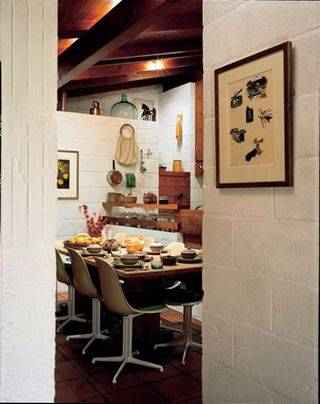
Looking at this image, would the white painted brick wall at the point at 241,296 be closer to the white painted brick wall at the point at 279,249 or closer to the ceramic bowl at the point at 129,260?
the white painted brick wall at the point at 279,249

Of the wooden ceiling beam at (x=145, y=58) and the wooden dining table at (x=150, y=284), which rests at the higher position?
the wooden ceiling beam at (x=145, y=58)

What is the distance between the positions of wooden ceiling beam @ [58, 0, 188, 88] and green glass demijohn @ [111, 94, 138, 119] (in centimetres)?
138

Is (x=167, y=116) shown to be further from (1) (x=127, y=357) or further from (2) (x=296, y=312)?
(2) (x=296, y=312)

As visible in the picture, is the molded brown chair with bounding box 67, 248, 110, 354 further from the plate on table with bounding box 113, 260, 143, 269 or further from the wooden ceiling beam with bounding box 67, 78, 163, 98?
the wooden ceiling beam with bounding box 67, 78, 163, 98

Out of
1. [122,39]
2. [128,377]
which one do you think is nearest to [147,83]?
[122,39]

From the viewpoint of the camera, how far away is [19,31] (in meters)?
1.15

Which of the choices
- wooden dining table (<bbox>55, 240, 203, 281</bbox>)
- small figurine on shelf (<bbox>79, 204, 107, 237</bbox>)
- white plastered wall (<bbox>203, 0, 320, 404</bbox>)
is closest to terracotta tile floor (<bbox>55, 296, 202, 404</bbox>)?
white plastered wall (<bbox>203, 0, 320, 404</bbox>)

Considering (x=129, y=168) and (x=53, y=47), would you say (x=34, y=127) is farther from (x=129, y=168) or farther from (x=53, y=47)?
(x=129, y=168)

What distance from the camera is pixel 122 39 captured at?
341cm

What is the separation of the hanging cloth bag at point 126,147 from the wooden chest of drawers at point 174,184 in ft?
1.56

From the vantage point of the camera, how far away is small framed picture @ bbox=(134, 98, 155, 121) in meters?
6.12

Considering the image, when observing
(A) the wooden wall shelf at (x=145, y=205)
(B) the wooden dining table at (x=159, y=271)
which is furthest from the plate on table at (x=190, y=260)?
(A) the wooden wall shelf at (x=145, y=205)

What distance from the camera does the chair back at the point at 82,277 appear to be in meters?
3.21

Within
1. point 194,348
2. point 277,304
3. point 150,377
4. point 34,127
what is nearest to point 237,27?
point 34,127
